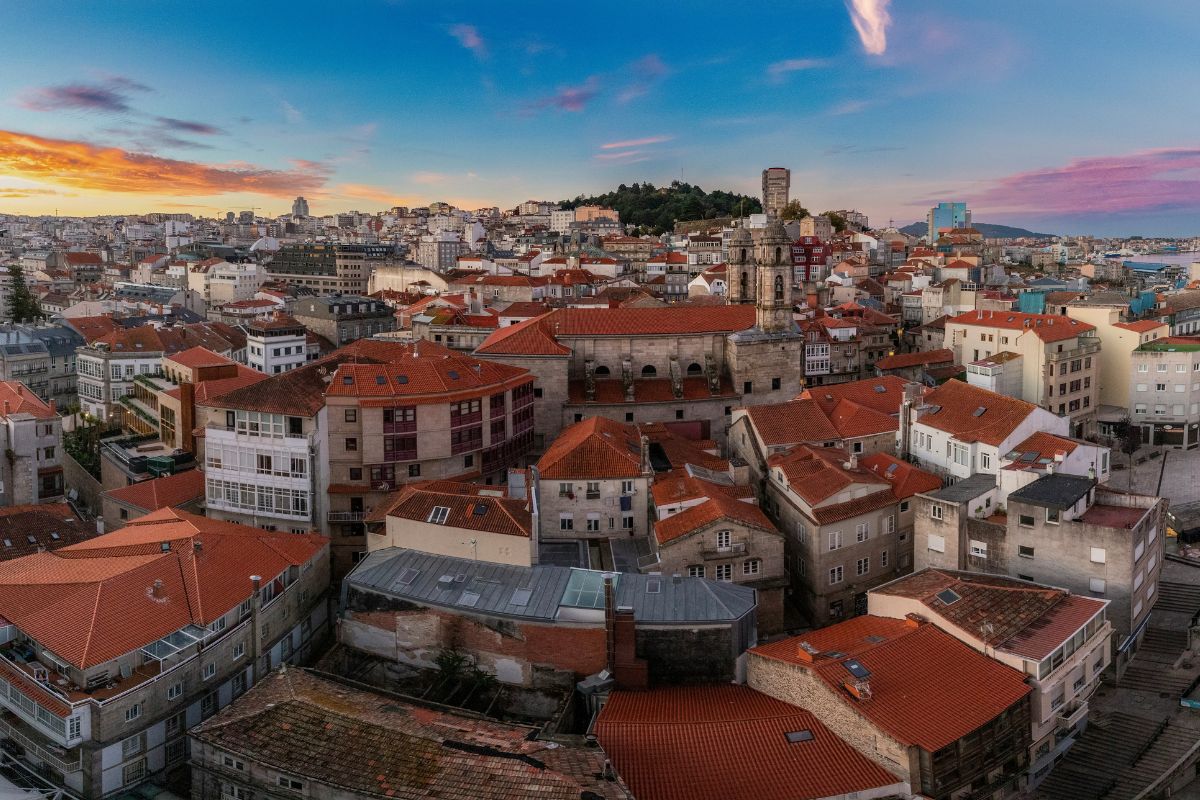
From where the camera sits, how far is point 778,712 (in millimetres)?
24625

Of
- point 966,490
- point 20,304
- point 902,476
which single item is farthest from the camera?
point 20,304

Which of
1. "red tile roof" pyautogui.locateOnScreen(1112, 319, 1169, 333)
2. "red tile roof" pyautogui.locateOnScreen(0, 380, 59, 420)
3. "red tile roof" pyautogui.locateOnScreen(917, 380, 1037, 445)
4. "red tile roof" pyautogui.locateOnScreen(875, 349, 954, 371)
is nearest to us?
"red tile roof" pyautogui.locateOnScreen(917, 380, 1037, 445)

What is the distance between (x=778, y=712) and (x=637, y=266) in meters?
94.2

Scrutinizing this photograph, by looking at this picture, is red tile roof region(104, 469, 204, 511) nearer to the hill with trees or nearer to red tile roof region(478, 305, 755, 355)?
red tile roof region(478, 305, 755, 355)

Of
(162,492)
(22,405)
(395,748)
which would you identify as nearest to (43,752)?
(395,748)

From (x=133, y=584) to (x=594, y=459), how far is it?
15.8 meters

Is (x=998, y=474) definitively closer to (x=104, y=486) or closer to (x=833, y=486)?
(x=833, y=486)

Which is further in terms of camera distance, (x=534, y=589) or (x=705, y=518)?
(x=705, y=518)

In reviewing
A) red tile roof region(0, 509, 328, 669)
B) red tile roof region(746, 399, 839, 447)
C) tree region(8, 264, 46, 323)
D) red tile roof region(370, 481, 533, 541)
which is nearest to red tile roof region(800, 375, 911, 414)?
red tile roof region(746, 399, 839, 447)

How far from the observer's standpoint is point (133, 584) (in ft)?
88.4

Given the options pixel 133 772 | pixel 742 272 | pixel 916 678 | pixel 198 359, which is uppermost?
pixel 742 272

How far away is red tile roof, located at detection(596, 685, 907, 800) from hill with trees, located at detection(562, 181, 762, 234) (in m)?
136

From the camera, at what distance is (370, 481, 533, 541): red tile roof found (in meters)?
30.7

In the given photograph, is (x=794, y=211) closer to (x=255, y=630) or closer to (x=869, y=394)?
(x=869, y=394)
